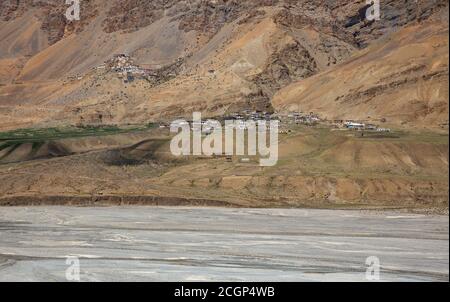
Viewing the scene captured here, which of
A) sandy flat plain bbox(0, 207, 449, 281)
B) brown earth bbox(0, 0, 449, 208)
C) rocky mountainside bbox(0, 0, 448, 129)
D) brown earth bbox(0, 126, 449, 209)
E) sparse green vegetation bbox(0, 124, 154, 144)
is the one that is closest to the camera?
sandy flat plain bbox(0, 207, 449, 281)

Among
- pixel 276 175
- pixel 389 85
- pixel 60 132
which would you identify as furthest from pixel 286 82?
pixel 276 175

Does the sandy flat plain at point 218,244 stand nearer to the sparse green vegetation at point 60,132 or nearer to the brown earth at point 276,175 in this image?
the brown earth at point 276,175

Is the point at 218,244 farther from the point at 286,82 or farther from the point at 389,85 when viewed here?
the point at 286,82

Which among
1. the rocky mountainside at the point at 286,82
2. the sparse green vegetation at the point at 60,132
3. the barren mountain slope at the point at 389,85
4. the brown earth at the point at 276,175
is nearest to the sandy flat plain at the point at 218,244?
the brown earth at the point at 276,175

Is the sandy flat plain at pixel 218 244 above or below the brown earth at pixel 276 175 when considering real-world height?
below

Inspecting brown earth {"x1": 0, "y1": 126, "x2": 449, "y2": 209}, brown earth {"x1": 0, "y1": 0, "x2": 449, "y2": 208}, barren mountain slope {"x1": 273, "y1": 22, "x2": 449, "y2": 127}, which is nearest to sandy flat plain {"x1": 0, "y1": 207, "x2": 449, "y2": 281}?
brown earth {"x1": 0, "y1": 126, "x2": 449, "y2": 209}

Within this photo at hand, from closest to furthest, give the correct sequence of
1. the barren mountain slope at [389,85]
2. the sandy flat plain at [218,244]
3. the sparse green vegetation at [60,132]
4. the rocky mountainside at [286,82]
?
the sandy flat plain at [218,244] → the barren mountain slope at [389,85] → the sparse green vegetation at [60,132] → the rocky mountainside at [286,82]

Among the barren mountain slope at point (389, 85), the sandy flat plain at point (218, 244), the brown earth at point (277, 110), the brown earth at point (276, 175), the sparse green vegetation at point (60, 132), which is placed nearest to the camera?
the sandy flat plain at point (218, 244)

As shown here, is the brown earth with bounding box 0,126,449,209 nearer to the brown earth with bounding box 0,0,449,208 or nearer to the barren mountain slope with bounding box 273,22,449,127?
the brown earth with bounding box 0,0,449,208

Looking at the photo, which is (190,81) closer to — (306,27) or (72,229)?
(306,27)

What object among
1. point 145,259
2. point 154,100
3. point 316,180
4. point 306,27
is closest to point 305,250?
point 145,259

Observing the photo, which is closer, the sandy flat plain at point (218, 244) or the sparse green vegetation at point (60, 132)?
the sandy flat plain at point (218, 244)
